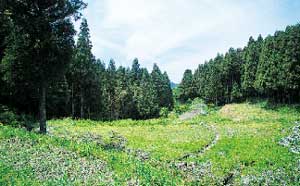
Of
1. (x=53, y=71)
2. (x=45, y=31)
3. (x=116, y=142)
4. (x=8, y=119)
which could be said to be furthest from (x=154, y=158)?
(x=8, y=119)

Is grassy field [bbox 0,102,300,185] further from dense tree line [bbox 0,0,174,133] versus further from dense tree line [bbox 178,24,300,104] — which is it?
dense tree line [bbox 178,24,300,104]

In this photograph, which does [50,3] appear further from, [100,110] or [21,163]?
[100,110]

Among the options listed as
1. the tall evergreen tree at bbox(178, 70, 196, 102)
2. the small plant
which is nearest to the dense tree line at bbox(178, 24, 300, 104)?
the tall evergreen tree at bbox(178, 70, 196, 102)

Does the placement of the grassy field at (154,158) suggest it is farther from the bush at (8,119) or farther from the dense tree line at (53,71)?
the dense tree line at (53,71)

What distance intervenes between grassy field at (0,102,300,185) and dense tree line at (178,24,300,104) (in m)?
36.4

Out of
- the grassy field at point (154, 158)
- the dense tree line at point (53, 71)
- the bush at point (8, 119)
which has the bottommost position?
the grassy field at point (154, 158)

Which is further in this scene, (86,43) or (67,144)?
(86,43)

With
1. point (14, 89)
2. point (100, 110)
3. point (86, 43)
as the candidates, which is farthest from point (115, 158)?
point (100, 110)

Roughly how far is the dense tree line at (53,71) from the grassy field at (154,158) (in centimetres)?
663

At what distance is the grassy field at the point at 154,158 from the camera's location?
57.7 ft

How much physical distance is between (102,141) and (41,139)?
1041cm

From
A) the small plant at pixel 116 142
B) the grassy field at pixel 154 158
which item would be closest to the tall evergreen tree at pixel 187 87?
the grassy field at pixel 154 158

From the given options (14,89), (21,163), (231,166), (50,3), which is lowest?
(231,166)

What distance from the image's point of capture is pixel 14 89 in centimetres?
4688
